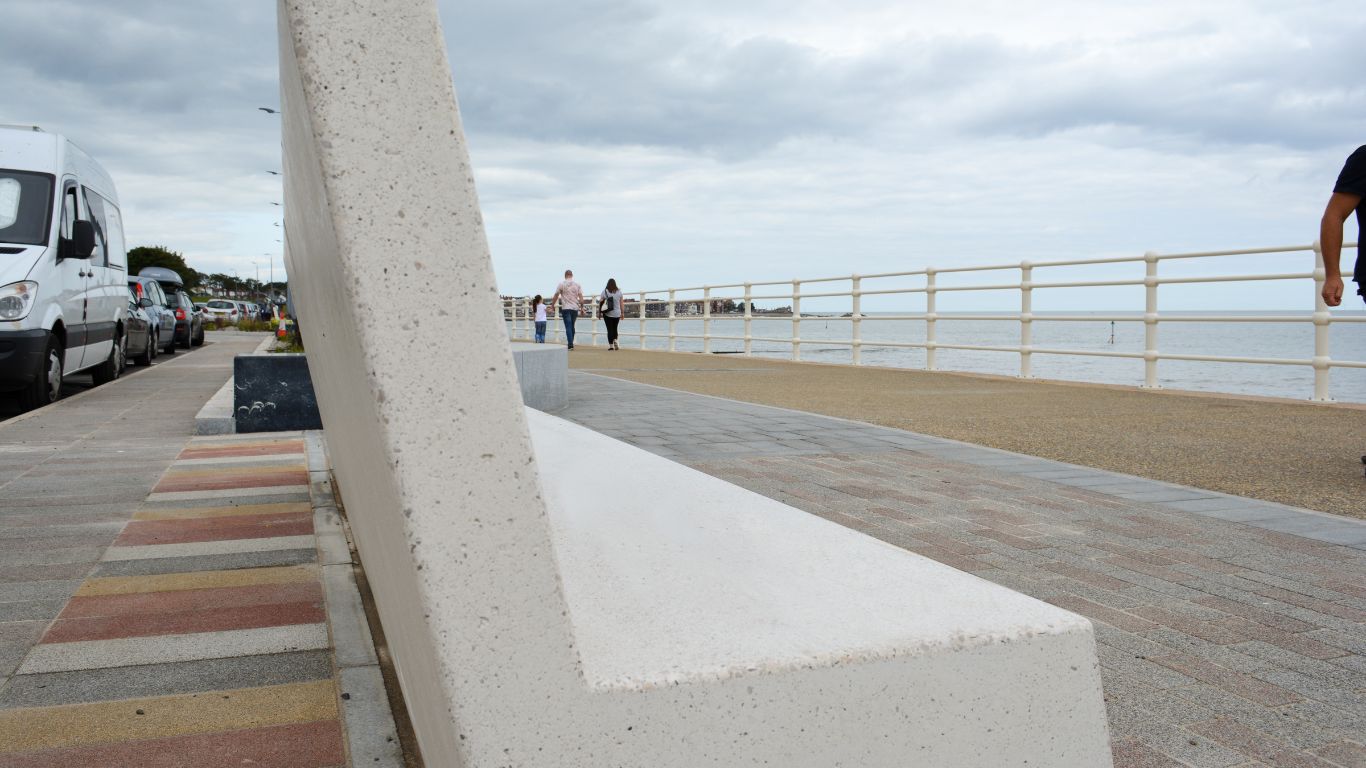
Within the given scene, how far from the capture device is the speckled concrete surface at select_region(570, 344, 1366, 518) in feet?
16.8

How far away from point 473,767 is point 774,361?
16.7 metres

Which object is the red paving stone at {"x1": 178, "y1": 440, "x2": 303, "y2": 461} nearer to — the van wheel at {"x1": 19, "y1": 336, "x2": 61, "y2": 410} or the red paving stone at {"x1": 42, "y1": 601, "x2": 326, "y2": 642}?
the red paving stone at {"x1": 42, "y1": 601, "x2": 326, "y2": 642}

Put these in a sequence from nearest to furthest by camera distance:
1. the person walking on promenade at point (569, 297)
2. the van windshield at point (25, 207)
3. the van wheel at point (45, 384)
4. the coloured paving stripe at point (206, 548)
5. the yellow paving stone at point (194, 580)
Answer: the yellow paving stone at point (194, 580)
the coloured paving stripe at point (206, 548)
the van wheel at point (45, 384)
the van windshield at point (25, 207)
the person walking on promenade at point (569, 297)

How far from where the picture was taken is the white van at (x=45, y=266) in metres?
8.86

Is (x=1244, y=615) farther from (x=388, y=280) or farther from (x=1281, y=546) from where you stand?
(x=388, y=280)

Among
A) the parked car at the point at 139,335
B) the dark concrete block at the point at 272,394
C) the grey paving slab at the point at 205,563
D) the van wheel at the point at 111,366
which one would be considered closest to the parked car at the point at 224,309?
the parked car at the point at 139,335

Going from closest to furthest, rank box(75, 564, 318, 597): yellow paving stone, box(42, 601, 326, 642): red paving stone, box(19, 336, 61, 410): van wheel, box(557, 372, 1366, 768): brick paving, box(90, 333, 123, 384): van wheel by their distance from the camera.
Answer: box(557, 372, 1366, 768): brick paving, box(42, 601, 326, 642): red paving stone, box(75, 564, 318, 597): yellow paving stone, box(19, 336, 61, 410): van wheel, box(90, 333, 123, 384): van wheel

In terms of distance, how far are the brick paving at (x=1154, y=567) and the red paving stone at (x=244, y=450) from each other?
2.10 m

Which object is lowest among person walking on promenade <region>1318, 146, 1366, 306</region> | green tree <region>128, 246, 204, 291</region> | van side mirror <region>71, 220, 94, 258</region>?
person walking on promenade <region>1318, 146, 1366, 306</region>

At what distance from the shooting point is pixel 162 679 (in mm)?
2385

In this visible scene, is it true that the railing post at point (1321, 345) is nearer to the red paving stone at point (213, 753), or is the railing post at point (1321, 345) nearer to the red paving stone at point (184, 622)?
the red paving stone at point (184, 622)

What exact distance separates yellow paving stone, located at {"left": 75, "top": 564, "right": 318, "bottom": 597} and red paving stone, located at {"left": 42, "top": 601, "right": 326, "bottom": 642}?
0.86 ft

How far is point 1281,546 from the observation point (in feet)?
12.0

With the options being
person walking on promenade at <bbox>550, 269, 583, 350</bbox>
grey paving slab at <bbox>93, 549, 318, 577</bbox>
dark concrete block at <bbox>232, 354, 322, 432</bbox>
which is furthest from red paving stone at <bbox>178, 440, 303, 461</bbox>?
person walking on promenade at <bbox>550, 269, 583, 350</bbox>
